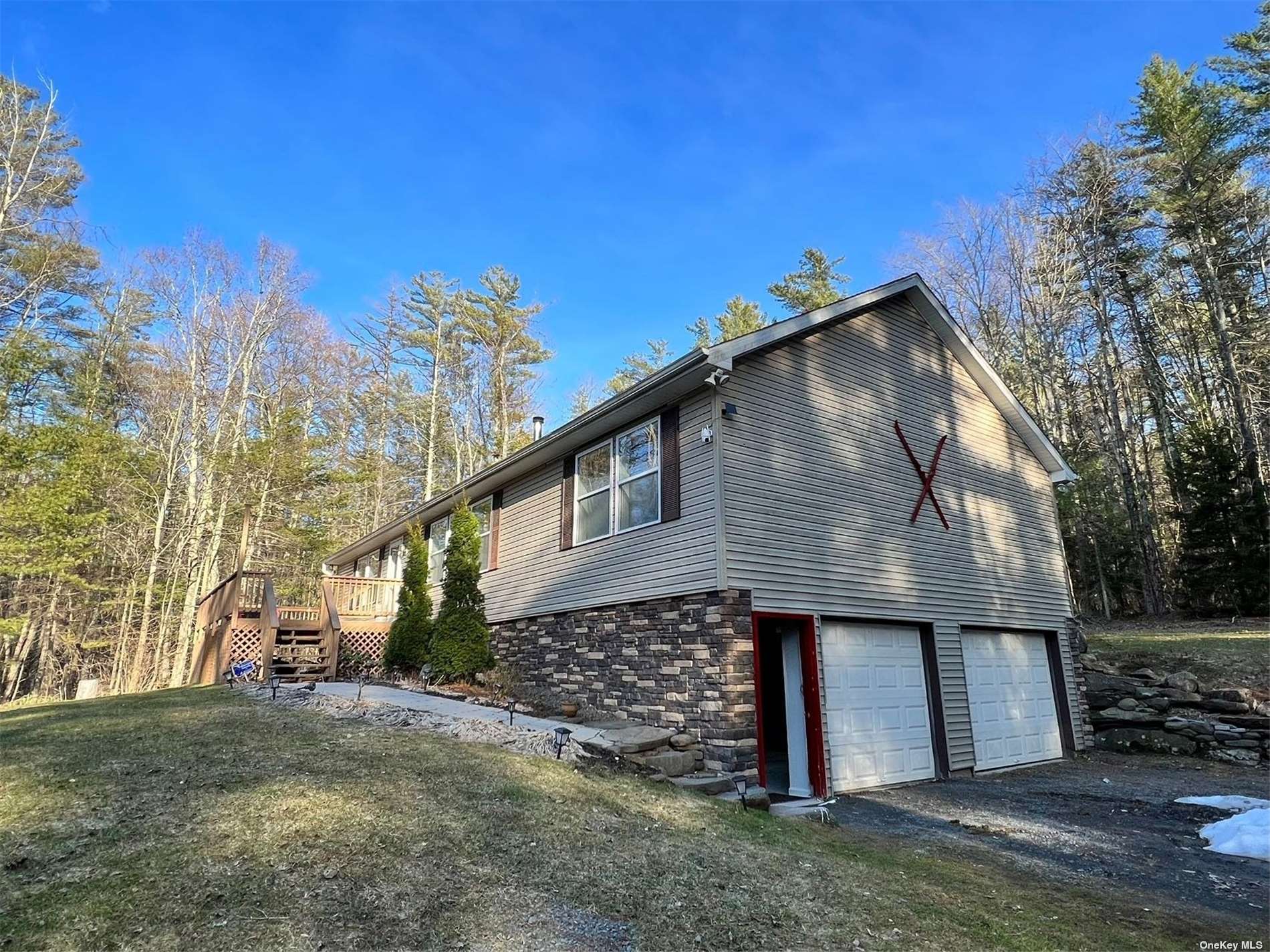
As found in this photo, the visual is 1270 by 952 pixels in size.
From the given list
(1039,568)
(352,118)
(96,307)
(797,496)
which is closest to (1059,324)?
(1039,568)

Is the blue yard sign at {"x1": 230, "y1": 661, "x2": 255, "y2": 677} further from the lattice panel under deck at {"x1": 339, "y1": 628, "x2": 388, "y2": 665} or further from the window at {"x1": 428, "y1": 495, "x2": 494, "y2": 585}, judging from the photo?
the window at {"x1": 428, "y1": 495, "x2": 494, "y2": 585}

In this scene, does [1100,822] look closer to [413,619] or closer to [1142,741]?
[1142,741]

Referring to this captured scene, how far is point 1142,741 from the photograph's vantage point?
10.6 meters

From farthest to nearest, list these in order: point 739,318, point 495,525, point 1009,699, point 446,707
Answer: point 739,318
point 495,525
point 1009,699
point 446,707

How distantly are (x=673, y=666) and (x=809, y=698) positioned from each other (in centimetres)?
162

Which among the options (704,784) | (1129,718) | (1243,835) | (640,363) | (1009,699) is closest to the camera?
(1243,835)

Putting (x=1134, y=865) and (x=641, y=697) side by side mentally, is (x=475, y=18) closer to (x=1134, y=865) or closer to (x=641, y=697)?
(x=641, y=697)

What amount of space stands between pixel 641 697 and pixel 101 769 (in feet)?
A: 16.5

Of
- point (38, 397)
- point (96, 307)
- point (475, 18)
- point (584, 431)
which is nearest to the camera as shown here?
point (584, 431)

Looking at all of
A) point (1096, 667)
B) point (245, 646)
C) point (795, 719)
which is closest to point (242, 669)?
point (245, 646)

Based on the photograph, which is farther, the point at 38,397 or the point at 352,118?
the point at 38,397

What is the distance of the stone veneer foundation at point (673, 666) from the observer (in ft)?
22.6

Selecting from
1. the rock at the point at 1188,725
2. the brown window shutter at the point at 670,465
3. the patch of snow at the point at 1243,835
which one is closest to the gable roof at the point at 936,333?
the brown window shutter at the point at 670,465

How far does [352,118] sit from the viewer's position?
1266 centimetres
